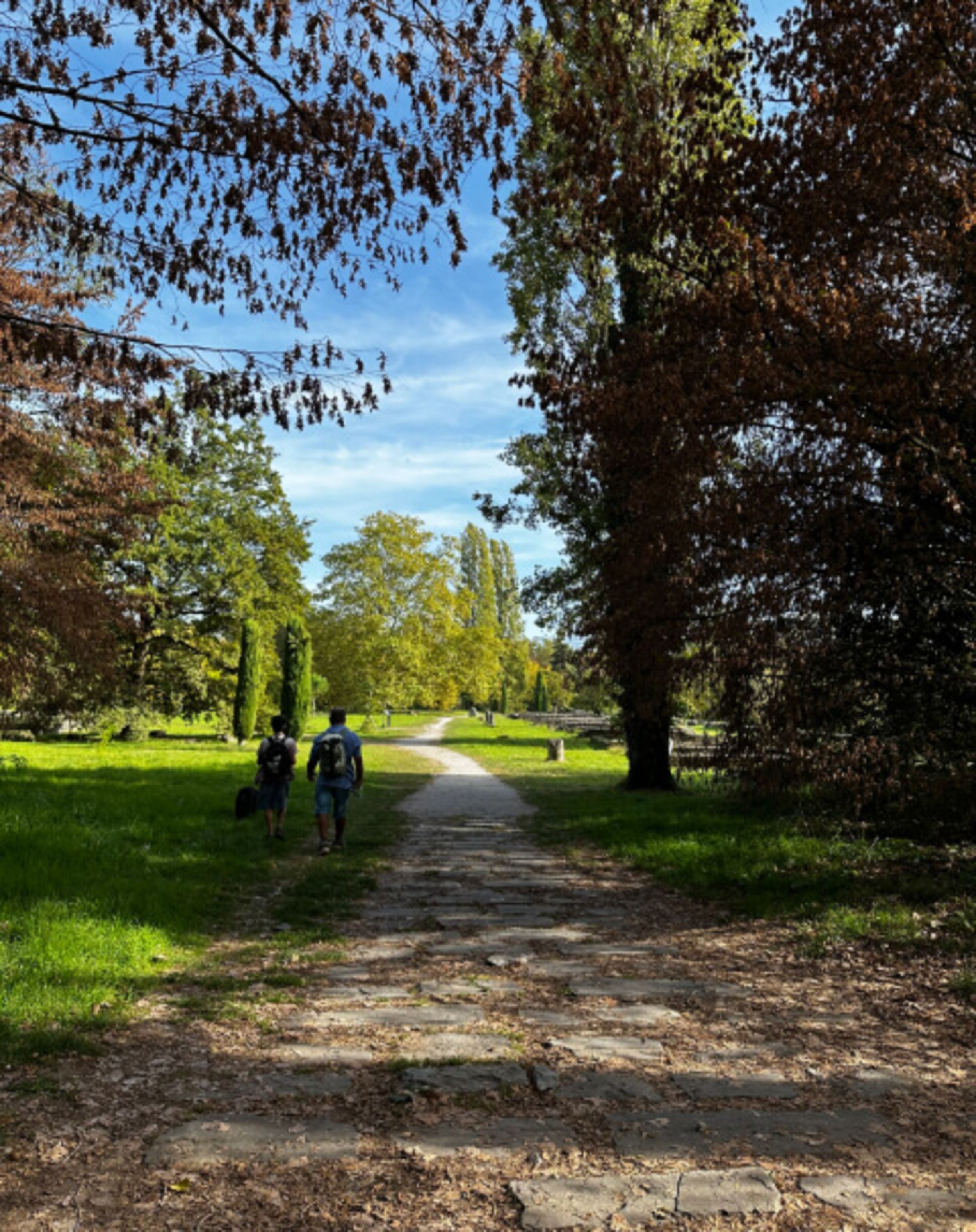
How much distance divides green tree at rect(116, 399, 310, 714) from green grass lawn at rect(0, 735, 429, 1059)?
14142 mm

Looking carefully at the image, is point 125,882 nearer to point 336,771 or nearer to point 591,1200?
point 336,771

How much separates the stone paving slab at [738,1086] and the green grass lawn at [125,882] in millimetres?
2954

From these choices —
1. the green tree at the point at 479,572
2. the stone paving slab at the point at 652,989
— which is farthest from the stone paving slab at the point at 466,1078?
the green tree at the point at 479,572

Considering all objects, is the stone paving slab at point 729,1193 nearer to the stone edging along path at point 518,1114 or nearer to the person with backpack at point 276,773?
the stone edging along path at point 518,1114

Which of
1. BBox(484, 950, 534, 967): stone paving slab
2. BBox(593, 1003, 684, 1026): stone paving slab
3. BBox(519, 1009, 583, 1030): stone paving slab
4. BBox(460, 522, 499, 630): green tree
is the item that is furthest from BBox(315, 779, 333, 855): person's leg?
BBox(460, 522, 499, 630): green tree

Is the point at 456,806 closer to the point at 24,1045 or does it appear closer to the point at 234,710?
the point at 24,1045

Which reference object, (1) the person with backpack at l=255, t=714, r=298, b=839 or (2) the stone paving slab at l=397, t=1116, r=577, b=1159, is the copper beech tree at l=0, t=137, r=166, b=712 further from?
(2) the stone paving slab at l=397, t=1116, r=577, b=1159

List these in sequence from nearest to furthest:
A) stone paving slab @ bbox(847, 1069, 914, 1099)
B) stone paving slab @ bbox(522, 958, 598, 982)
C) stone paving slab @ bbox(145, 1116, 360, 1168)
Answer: stone paving slab @ bbox(145, 1116, 360, 1168) < stone paving slab @ bbox(847, 1069, 914, 1099) < stone paving slab @ bbox(522, 958, 598, 982)

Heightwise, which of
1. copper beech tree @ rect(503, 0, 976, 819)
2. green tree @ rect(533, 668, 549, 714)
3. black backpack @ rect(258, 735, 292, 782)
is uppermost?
copper beech tree @ rect(503, 0, 976, 819)

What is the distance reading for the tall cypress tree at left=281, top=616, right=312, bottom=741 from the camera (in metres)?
30.0

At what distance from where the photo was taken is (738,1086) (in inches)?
147

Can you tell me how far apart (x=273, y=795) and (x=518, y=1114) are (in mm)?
7721

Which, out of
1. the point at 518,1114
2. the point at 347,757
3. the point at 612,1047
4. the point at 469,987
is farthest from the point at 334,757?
the point at 518,1114

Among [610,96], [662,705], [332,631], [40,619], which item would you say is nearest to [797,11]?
[610,96]
